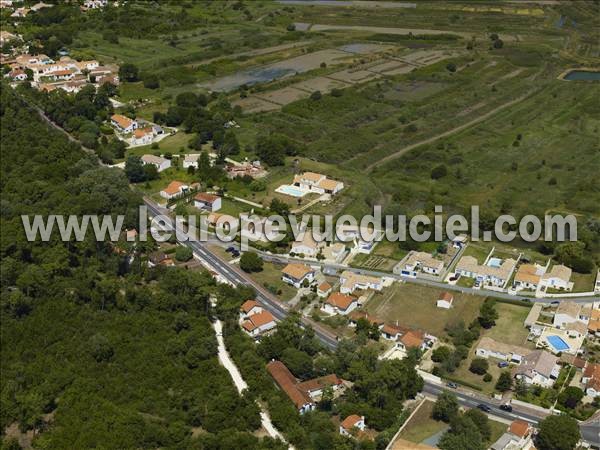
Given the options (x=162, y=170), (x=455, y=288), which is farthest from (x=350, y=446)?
(x=162, y=170)

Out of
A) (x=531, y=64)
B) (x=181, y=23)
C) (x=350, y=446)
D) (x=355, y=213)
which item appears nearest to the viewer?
(x=350, y=446)

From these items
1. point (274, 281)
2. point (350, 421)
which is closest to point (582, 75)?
point (274, 281)

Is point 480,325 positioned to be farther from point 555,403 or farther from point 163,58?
point 163,58

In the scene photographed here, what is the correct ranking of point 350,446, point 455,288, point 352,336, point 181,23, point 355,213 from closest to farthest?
point 350,446 → point 352,336 → point 455,288 → point 355,213 → point 181,23

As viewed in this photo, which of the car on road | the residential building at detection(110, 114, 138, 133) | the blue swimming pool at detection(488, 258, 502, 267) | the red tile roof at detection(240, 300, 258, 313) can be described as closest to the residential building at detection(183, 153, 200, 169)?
the residential building at detection(110, 114, 138, 133)

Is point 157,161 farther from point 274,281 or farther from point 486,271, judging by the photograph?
point 486,271
